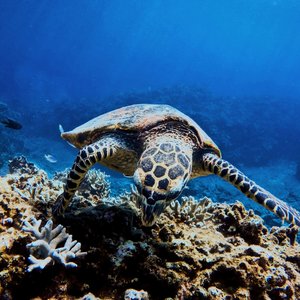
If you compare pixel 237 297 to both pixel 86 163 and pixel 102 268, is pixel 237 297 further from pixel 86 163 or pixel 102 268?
pixel 86 163

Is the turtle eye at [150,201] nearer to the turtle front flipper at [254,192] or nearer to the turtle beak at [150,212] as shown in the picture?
the turtle beak at [150,212]

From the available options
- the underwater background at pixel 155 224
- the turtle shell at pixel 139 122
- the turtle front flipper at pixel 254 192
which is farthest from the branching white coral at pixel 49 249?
the turtle front flipper at pixel 254 192

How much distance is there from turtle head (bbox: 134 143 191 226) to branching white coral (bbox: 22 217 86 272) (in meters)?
0.76

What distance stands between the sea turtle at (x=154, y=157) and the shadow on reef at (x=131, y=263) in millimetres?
298

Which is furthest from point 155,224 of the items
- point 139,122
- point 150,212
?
point 139,122

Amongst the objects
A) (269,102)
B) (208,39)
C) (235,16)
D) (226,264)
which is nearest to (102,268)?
(226,264)

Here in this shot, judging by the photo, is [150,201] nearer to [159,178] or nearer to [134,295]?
[159,178]

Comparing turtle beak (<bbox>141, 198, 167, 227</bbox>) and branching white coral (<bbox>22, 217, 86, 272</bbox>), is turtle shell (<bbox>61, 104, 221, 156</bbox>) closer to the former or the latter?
turtle beak (<bbox>141, 198, 167, 227</bbox>)

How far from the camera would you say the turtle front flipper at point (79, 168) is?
2867mm

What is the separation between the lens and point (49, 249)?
2162 millimetres

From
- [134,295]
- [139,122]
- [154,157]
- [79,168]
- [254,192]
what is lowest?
[134,295]

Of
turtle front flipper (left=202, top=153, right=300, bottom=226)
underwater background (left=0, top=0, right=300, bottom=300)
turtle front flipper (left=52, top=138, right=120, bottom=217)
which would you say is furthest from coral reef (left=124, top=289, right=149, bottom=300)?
turtle front flipper (left=202, top=153, right=300, bottom=226)

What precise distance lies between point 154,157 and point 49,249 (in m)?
1.47

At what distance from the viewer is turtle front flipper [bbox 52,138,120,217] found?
2.87 metres
